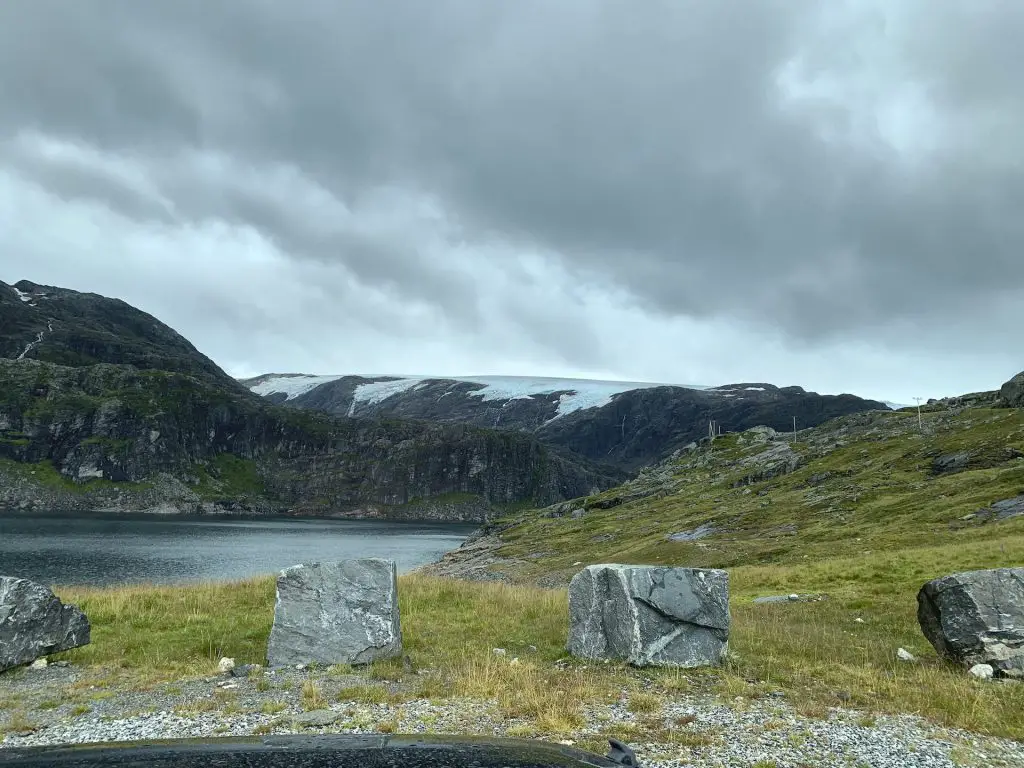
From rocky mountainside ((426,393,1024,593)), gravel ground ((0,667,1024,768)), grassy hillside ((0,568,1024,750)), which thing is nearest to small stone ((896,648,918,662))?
grassy hillside ((0,568,1024,750))

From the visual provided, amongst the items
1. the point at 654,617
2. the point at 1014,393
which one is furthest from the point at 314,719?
the point at 1014,393

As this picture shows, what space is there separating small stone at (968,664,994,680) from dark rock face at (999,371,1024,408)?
4763 inches

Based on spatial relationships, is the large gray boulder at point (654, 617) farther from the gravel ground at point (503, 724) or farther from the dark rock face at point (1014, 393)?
the dark rock face at point (1014, 393)

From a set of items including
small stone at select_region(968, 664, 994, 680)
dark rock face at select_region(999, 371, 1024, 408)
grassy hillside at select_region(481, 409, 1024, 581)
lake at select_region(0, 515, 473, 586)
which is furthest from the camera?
dark rock face at select_region(999, 371, 1024, 408)

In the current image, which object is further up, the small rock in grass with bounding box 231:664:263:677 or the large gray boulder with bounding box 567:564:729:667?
the large gray boulder with bounding box 567:564:729:667

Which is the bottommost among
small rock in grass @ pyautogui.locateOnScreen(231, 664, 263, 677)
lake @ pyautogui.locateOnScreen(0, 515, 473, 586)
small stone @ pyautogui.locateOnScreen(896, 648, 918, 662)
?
lake @ pyautogui.locateOnScreen(0, 515, 473, 586)

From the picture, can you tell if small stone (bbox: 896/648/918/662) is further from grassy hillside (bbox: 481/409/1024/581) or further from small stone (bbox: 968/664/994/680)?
grassy hillside (bbox: 481/409/1024/581)

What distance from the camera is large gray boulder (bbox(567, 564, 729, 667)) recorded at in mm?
16344

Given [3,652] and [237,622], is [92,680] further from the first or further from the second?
[237,622]

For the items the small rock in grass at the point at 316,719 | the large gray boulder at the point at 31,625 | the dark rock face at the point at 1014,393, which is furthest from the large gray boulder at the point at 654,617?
the dark rock face at the point at 1014,393

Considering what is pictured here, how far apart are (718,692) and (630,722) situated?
3509 millimetres

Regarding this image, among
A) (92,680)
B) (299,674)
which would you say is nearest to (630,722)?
(299,674)

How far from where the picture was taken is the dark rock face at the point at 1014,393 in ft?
371

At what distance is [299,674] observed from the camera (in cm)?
1550
